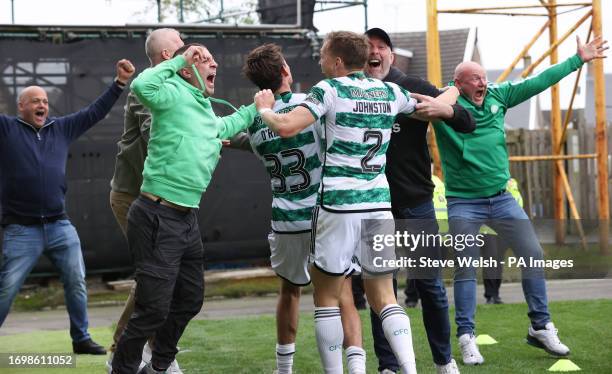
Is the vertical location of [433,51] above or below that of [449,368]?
above

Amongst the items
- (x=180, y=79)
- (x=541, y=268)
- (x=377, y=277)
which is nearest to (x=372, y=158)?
(x=377, y=277)

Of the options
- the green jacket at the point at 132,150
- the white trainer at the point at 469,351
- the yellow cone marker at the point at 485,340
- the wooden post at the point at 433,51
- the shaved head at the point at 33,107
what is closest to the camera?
the green jacket at the point at 132,150

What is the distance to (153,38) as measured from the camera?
6.74m

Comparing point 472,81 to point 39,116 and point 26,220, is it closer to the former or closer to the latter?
point 39,116

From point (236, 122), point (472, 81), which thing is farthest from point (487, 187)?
point (236, 122)

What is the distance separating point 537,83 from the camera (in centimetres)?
771

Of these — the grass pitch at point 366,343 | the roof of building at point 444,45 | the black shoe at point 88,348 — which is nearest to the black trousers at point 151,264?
the grass pitch at point 366,343

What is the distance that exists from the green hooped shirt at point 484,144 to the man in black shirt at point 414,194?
90 cm

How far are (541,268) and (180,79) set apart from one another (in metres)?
2.94

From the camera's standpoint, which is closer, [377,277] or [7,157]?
[377,277]

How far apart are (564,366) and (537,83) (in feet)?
6.36

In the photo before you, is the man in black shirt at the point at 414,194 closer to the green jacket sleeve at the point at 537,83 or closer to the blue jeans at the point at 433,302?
the blue jeans at the point at 433,302

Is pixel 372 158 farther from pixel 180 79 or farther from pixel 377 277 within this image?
pixel 180 79

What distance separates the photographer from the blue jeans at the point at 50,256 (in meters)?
8.00
